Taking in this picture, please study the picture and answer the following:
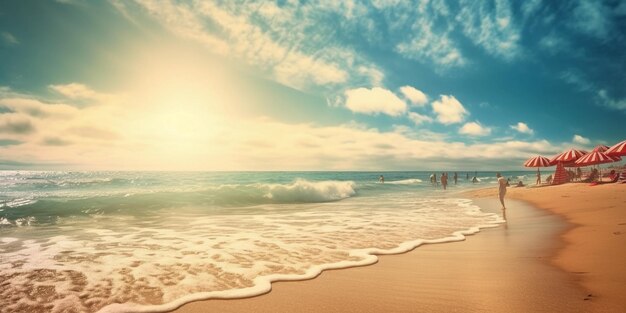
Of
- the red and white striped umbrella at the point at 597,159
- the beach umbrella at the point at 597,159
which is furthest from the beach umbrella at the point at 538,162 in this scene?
the red and white striped umbrella at the point at 597,159

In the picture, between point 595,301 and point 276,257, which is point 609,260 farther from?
point 276,257

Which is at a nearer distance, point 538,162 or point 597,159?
point 597,159

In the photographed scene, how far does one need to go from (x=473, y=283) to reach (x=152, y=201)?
Answer: 959 inches

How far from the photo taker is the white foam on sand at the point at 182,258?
498 cm

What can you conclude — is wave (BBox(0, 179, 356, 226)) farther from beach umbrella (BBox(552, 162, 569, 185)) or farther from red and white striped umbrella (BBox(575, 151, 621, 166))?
red and white striped umbrella (BBox(575, 151, 621, 166))

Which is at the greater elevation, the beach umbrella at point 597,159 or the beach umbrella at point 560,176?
the beach umbrella at point 597,159

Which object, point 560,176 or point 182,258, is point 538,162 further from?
point 182,258

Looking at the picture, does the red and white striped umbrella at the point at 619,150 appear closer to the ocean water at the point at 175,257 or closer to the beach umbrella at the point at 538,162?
the beach umbrella at the point at 538,162

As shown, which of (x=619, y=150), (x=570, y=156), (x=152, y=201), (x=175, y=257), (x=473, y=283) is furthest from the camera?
(x=570, y=156)

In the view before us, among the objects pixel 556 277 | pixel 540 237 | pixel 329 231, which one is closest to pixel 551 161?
pixel 540 237

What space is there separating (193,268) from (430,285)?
4.45 m

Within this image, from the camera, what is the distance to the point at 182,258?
733 centimetres

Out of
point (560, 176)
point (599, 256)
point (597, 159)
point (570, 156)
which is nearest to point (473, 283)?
→ point (599, 256)

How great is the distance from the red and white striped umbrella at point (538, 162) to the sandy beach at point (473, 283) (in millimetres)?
30416
